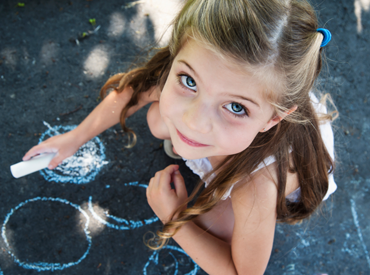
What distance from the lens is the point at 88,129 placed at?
1.54m

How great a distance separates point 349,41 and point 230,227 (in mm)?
1728

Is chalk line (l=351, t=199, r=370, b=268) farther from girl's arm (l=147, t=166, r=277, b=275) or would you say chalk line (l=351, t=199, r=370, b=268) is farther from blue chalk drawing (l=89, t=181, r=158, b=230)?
blue chalk drawing (l=89, t=181, r=158, b=230)

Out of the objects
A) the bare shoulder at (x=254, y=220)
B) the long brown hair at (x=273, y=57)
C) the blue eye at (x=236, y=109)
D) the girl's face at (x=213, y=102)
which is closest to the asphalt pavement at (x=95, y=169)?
the bare shoulder at (x=254, y=220)

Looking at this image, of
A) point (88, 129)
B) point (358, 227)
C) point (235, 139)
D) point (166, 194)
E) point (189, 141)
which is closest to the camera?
point (235, 139)

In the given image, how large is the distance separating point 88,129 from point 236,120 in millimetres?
959

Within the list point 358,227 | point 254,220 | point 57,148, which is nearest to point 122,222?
point 57,148

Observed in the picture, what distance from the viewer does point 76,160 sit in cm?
170

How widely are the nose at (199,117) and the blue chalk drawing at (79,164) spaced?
1.02m

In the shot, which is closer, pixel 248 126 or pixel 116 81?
pixel 248 126

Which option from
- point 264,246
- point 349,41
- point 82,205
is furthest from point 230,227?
point 349,41

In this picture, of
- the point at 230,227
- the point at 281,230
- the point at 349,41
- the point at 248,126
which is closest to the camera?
the point at 248,126

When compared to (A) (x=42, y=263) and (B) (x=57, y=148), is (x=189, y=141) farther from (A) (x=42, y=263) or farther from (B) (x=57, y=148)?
(A) (x=42, y=263)

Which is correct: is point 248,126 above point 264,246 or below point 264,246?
above

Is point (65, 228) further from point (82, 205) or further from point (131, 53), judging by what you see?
point (131, 53)
